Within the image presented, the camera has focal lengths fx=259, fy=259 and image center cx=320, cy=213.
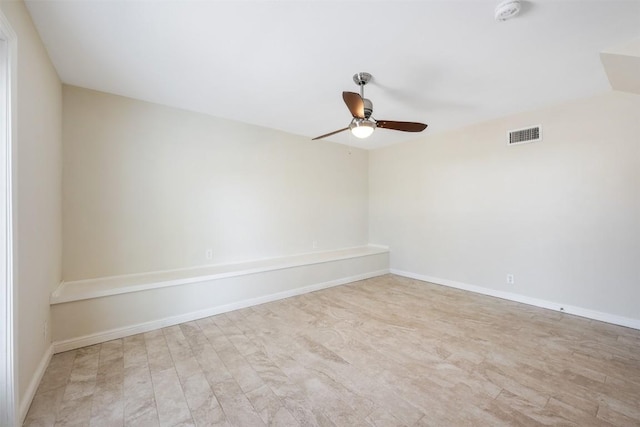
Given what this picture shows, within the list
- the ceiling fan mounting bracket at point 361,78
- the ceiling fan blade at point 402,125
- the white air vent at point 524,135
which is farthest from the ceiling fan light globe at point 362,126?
the white air vent at point 524,135

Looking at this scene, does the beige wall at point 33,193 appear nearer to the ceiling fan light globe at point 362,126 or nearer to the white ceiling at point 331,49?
the white ceiling at point 331,49

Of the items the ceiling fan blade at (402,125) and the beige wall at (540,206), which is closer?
the ceiling fan blade at (402,125)

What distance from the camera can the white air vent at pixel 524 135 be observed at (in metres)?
3.35

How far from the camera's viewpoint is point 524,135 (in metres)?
3.45

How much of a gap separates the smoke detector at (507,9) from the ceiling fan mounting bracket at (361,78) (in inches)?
41.2

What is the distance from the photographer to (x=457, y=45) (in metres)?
2.05

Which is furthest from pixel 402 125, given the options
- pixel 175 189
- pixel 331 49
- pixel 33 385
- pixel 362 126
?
pixel 33 385

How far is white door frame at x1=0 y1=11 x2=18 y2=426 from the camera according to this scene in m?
1.40

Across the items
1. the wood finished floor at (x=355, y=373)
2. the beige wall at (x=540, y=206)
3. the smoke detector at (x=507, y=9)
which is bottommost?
the wood finished floor at (x=355, y=373)

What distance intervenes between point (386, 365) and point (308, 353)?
0.67m

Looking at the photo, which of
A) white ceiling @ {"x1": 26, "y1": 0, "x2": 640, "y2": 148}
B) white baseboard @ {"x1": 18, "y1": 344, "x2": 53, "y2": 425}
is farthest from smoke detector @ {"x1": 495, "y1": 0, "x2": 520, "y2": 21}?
white baseboard @ {"x1": 18, "y1": 344, "x2": 53, "y2": 425}

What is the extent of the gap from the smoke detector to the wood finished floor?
8.38ft

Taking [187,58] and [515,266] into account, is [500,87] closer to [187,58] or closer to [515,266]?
[515,266]

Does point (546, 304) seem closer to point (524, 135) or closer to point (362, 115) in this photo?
point (524, 135)
